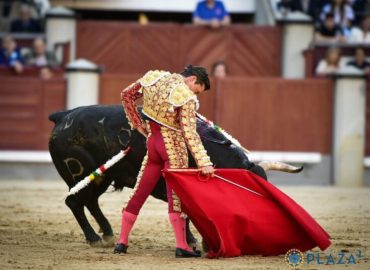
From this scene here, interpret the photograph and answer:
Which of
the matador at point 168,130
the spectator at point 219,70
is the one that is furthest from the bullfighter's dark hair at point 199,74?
the spectator at point 219,70

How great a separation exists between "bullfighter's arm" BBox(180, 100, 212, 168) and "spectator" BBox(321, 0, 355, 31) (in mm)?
9066

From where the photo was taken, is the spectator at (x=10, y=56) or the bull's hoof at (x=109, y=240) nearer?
the bull's hoof at (x=109, y=240)

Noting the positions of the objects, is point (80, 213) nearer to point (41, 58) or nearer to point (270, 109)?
point (270, 109)

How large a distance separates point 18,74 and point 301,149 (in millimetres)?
3684

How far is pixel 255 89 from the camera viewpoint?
1440cm

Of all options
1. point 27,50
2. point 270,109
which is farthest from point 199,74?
point 27,50

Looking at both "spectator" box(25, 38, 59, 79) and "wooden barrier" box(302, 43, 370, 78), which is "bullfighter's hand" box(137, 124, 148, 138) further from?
"wooden barrier" box(302, 43, 370, 78)

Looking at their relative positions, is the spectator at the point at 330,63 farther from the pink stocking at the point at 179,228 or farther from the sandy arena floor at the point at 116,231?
the pink stocking at the point at 179,228

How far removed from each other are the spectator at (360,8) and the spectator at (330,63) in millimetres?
1344

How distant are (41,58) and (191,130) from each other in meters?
8.12

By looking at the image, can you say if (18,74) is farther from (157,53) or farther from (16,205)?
(16,205)

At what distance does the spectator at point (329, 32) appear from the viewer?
15.5 m

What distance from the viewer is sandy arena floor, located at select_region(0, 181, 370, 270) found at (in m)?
6.98

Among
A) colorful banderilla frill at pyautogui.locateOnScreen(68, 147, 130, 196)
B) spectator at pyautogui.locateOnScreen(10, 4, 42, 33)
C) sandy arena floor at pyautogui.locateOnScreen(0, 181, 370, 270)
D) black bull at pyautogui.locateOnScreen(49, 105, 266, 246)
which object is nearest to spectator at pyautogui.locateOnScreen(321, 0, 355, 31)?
sandy arena floor at pyautogui.locateOnScreen(0, 181, 370, 270)
